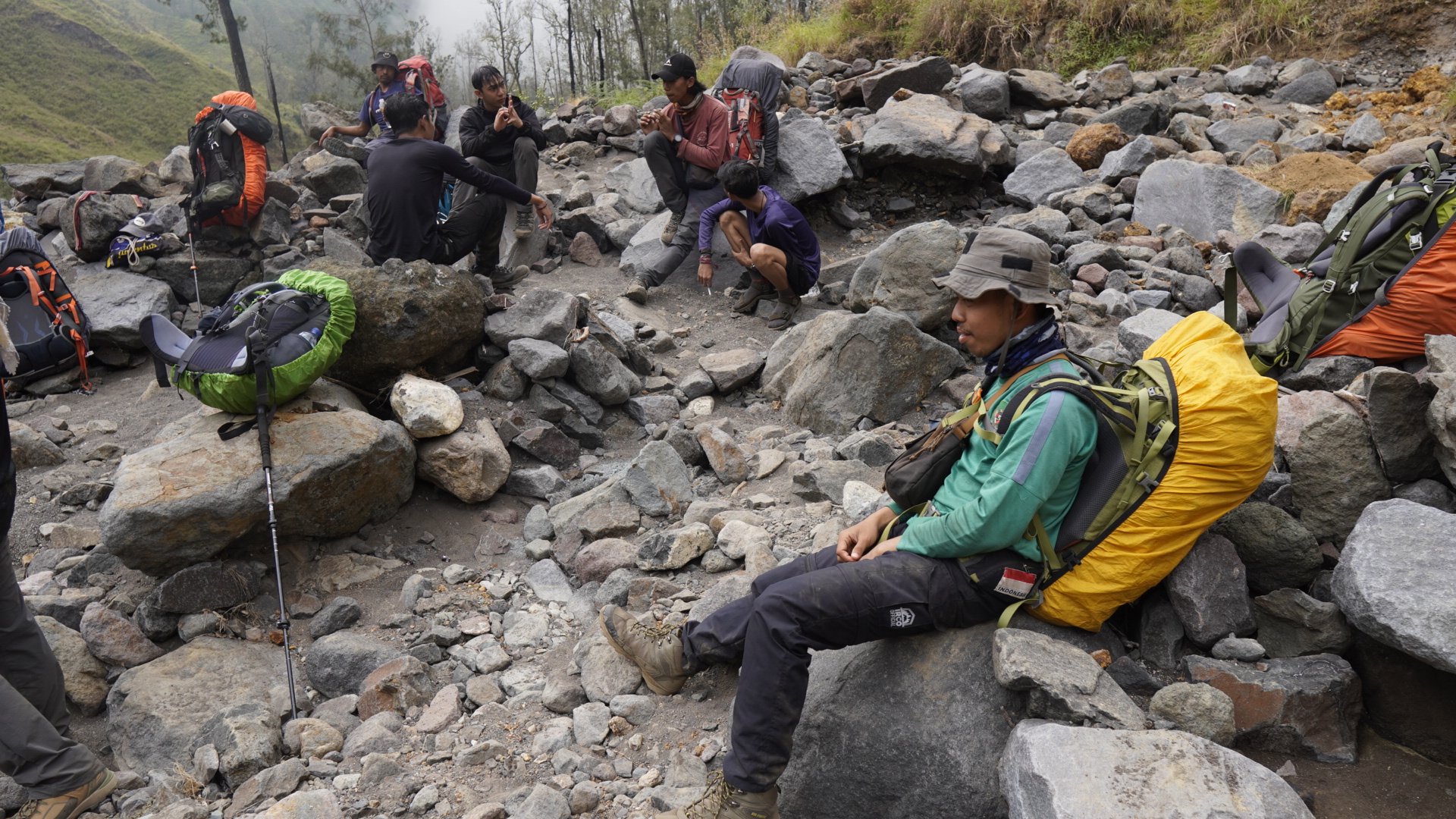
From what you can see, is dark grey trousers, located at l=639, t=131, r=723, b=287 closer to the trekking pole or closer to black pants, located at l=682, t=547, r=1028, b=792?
the trekking pole

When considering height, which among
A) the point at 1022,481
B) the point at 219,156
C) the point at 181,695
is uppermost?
the point at 219,156

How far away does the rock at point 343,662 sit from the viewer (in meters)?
4.21

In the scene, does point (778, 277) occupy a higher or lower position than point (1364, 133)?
lower

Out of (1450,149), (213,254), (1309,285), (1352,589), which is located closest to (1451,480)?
(1352,589)

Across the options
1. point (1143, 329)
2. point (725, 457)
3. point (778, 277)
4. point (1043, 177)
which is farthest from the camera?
point (1043, 177)

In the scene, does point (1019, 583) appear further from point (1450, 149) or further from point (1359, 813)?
point (1450, 149)

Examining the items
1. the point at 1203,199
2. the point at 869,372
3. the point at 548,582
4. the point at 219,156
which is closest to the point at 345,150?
the point at 219,156

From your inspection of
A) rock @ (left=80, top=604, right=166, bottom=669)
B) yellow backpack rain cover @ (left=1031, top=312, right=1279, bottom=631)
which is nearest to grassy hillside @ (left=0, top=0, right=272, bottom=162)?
rock @ (left=80, top=604, right=166, bottom=669)

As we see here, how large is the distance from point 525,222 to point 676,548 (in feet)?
20.8

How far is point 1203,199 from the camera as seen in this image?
821 cm

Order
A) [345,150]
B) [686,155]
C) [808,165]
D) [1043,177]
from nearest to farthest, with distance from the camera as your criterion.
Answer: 1. [686,155]
2. [1043,177]
3. [808,165]
4. [345,150]

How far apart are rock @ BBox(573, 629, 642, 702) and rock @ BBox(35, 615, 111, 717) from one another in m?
2.74

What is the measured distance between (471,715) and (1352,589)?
363 centimetres

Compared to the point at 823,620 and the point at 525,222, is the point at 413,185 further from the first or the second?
the point at 823,620
